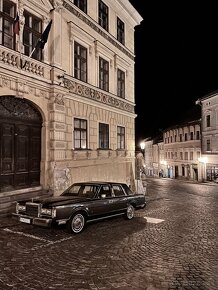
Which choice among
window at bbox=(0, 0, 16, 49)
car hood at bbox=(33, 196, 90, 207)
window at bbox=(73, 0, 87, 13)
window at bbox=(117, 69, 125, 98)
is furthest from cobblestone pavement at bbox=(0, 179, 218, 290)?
window at bbox=(117, 69, 125, 98)

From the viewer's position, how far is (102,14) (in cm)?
1862

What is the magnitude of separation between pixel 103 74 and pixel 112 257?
14.2 m

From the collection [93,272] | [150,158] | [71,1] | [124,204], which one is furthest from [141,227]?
[150,158]

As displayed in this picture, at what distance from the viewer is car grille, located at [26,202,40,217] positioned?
8.50 meters

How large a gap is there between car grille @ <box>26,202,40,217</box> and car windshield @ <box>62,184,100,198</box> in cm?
182

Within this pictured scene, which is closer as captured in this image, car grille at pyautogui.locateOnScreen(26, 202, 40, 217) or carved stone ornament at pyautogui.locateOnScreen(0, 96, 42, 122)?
car grille at pyautogui.locateOnScreen(26, 202, 40, 217)

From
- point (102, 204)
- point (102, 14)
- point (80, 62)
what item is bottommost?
point (102, 204)

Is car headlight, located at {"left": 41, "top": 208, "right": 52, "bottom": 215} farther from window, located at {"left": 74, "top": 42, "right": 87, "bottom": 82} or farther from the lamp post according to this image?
the lamp post

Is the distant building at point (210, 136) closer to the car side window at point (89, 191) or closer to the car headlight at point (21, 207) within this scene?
the car side window at point (89, 191)

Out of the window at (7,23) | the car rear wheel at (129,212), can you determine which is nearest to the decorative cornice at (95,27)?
the window at (7,23)

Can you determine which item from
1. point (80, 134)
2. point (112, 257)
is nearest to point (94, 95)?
point (80, 134)

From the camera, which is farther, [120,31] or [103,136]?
[120,31]

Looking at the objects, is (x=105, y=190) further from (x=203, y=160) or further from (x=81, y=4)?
(x=203, y=160)

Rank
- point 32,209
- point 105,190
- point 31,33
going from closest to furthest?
point 32,209 → point 105,190 → point 31,33
